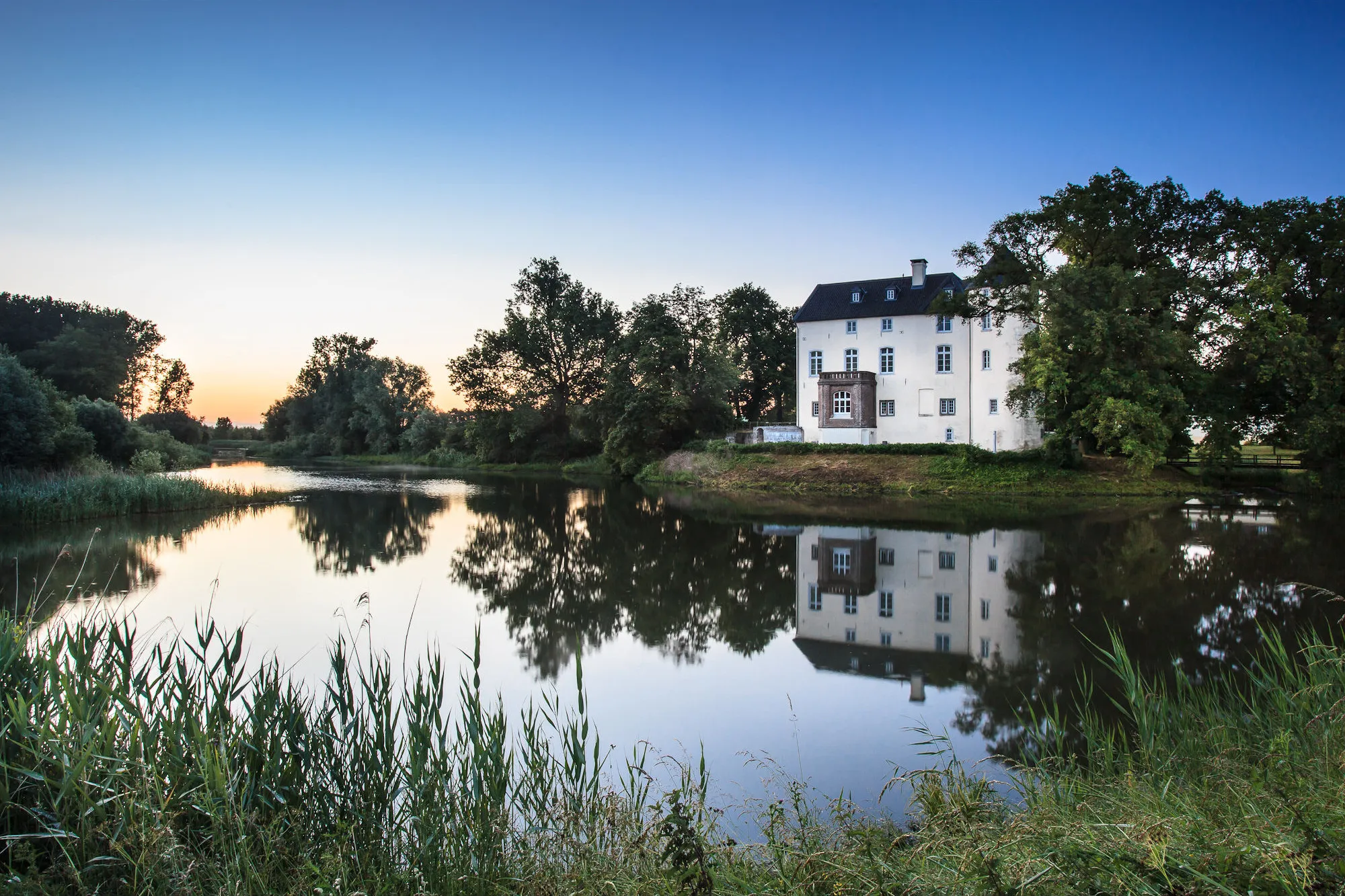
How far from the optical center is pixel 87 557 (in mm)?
11555

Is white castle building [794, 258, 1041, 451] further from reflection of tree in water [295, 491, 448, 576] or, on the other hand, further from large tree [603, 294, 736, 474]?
reflection of tree in water [295, 491, 448, 576]

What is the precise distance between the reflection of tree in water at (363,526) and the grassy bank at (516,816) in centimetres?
1024

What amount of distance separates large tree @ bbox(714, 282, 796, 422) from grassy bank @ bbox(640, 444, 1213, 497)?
16.1 metres

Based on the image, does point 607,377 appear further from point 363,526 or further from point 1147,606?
point 1147,606

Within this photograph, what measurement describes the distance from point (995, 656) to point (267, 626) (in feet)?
28.7

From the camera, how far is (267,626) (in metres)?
9.77

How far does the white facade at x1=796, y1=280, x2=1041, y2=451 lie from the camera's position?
3694 centimetres

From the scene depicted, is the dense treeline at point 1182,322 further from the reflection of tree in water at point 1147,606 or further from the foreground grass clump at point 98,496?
the foreground grass clump at point 98,496

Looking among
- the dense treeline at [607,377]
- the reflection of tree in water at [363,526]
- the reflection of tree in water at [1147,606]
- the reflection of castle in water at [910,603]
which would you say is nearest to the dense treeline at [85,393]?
the reflection of tree in water at [363,526]

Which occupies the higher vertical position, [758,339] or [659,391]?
[758,339]

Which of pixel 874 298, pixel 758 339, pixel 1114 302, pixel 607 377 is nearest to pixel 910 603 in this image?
pixel 1114 302

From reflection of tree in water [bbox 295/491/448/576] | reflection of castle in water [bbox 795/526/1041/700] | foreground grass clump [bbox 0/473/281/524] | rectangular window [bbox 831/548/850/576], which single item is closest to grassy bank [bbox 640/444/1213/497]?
reflection of castle in water [bbox 795/526/1041/700]

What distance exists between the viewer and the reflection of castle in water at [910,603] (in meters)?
8.66

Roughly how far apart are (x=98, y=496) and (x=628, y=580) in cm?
1548
